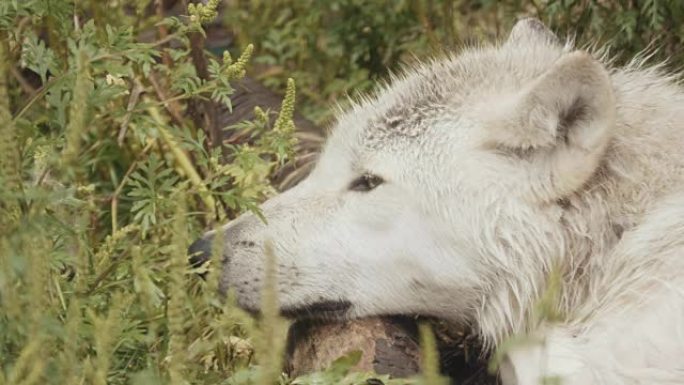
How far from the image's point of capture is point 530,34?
4.46m

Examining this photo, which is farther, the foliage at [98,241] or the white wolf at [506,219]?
the white wolf at [506,219]

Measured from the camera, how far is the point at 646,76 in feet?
14.0

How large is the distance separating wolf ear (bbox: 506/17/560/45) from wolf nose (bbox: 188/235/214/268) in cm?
116

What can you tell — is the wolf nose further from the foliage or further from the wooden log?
the wooden log

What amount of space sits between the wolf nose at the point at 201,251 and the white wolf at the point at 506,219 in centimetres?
2

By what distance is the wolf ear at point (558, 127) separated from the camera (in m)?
3.71

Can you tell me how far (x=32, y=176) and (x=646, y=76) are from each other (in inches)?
73.6

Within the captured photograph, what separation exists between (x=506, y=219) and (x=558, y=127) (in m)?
0.29

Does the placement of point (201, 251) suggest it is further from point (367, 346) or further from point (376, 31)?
point (376, 31)

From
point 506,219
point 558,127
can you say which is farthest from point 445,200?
point 558,127

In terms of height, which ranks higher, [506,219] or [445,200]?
[445,200]

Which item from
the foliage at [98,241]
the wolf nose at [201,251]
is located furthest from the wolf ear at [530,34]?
the wolf nose at [201,251]

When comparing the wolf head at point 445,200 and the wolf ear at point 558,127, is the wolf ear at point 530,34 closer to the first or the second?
the wolf head at point 445,200

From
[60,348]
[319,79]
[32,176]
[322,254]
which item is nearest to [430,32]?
[319,79]
